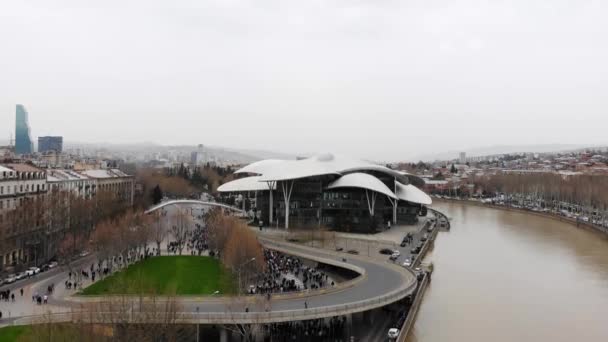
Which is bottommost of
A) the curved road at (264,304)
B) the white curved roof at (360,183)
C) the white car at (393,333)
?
the white car at (393,333)

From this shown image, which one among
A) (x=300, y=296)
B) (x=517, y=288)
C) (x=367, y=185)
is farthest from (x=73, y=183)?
(x=517, y=288)

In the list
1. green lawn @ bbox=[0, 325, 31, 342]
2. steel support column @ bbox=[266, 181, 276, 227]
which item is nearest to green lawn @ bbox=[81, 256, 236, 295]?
green lawn @ bbox=[0, 325, 31, 342]

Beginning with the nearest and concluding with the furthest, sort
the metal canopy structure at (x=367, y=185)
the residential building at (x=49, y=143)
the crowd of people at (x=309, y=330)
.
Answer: the crowd of people at (x=309, y=330), the metal canopy structure at (x=367, y=185), the residential building at (x=49, y=143)

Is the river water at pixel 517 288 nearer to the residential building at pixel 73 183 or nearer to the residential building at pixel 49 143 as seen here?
the residential building at pixel 73 183

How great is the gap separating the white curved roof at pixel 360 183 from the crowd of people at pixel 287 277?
1243cm

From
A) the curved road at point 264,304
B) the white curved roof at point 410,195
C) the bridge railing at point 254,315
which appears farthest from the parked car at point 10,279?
the white curved roof at point 410,195

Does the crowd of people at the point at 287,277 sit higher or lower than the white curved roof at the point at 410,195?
lower

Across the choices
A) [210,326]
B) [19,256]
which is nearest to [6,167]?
[19,256]

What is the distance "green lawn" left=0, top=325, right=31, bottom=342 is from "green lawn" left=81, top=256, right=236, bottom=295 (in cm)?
324

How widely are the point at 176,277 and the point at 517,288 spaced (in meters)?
15.3

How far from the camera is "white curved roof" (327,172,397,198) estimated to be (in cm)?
3906

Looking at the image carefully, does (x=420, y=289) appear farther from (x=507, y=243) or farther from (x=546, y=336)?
(x=507, y=243)

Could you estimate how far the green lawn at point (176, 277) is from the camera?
1941cm

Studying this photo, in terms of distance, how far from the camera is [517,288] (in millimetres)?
23578
